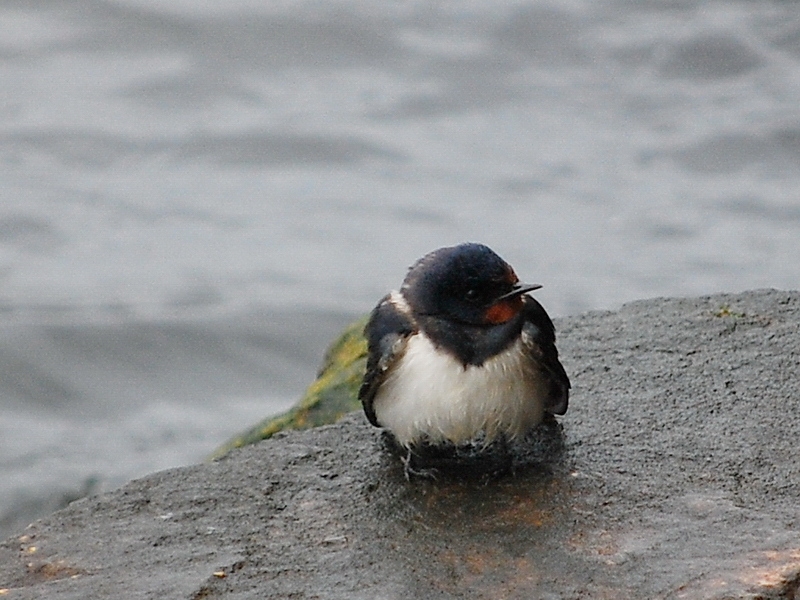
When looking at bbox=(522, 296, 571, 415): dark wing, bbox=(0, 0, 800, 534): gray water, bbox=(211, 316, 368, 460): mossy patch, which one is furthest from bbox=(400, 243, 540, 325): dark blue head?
bbox=(0, 0, 800, 534): gray water

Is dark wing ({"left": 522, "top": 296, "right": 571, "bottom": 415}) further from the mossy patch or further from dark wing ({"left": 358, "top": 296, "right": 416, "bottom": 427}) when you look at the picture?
the mossy patch

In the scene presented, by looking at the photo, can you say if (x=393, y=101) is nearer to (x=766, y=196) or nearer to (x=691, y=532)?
(x=766, y=196)

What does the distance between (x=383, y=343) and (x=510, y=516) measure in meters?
0.76

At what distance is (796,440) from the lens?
5156 millimetres

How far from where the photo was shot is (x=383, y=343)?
517cm

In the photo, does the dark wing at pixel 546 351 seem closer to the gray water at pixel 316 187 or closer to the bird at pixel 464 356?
the bird at pixel 464 356

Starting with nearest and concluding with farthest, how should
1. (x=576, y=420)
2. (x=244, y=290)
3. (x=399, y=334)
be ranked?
(x=399, y=334) → (x=576, y=420) → (x=244, y=290)

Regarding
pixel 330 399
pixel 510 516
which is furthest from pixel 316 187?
pixel 510 516

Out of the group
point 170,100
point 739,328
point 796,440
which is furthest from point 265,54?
point 796,440

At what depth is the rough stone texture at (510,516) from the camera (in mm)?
4398

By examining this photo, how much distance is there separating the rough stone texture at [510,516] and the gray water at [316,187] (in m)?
4.78

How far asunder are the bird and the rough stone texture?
0.22 metres

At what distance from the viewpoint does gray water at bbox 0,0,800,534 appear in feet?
37.4

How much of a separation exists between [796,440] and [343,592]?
1.71 meters
